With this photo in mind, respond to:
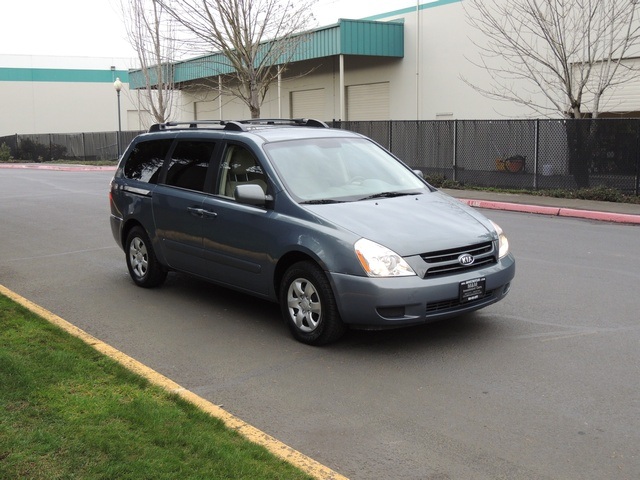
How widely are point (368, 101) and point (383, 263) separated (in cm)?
2567

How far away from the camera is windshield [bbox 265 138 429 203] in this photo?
6.74 m

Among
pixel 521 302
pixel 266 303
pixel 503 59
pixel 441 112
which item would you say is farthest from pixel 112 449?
pixel 441 112

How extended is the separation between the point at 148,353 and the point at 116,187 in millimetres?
3340

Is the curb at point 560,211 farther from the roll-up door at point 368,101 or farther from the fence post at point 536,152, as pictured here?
the roll-up door at point 368,101

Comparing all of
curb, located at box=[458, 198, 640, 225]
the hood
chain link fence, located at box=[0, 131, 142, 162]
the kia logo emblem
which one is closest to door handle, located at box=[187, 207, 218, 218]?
the hood

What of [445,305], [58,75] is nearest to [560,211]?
[445,305]

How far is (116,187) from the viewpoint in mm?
8914

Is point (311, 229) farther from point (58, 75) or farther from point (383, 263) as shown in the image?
point (58, 75)

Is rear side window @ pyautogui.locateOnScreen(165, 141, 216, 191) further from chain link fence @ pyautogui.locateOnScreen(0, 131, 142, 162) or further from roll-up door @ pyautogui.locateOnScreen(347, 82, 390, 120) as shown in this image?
chain link fence @ pyautogui.locateOnScreen(0, 131, 142, 162)

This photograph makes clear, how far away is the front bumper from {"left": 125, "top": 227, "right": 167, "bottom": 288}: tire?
122 inches

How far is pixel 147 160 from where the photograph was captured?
28.2 ft

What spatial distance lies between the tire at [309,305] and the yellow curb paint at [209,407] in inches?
53.1

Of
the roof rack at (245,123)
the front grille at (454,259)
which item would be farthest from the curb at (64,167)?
the front grille at (454,259)

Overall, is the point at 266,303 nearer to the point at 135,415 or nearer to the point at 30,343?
the point at 30,343
